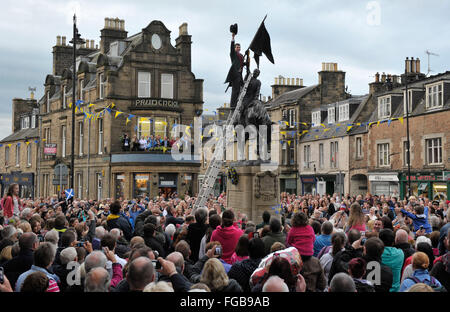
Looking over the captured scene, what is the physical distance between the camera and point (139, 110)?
3347 cm

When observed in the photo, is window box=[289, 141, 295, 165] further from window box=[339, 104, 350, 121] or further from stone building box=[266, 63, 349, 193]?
window box=[339, 104, 350, 121]

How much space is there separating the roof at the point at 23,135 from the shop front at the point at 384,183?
31.5 metres

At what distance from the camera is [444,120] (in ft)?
92.5

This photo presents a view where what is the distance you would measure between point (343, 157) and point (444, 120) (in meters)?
9.97

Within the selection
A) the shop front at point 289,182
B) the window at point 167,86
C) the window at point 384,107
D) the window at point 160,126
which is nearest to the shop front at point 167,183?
the window at point 160,126

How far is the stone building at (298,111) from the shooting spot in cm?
4300

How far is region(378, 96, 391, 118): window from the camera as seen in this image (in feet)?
109

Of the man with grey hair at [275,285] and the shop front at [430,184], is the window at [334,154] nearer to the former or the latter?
the shop front at [430,184]

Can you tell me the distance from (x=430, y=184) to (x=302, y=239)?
25.6m

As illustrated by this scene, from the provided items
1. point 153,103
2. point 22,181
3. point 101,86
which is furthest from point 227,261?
point 22,181

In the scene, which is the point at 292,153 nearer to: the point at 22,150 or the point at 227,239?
the point at 22,150

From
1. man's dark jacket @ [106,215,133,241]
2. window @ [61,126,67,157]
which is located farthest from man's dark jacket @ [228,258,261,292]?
window @ [61,126,67,157]
